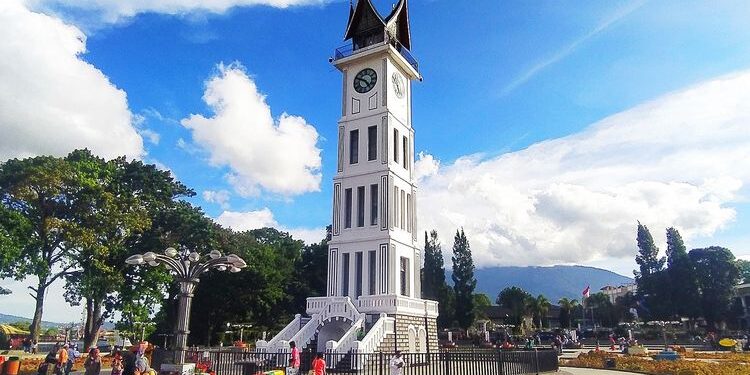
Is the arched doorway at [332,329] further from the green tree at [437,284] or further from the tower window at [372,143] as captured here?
the green tree at [437,284]

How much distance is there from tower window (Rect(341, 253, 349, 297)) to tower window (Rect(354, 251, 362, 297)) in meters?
0.65

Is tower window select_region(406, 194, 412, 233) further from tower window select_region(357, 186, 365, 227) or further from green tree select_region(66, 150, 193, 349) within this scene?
green tree select_region(66, 150, 193, 349)

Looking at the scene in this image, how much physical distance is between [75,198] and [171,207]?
8.80 metres

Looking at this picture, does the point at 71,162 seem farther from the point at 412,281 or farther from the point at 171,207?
the point at 412,281

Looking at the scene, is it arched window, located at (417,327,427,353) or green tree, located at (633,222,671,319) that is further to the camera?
green tree, located at (633,222,671,319)

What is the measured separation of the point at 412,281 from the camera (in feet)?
115

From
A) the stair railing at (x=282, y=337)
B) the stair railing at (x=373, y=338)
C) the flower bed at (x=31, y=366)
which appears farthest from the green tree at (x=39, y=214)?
the stair railing at (x=373, y=338)

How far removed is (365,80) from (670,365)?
24.8m

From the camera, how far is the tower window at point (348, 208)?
1369 inches

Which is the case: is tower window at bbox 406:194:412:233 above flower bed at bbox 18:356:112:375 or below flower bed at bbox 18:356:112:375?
above

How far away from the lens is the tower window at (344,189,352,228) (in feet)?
114

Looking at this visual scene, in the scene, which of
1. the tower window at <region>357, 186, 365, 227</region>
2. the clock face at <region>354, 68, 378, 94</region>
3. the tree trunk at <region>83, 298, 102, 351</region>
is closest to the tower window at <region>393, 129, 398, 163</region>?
the tower window at <region>357, 186, 365, 227</region>

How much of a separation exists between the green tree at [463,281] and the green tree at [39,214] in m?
A: 43.6

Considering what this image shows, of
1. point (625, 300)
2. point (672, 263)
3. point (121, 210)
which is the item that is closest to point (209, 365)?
point (121, 210)
